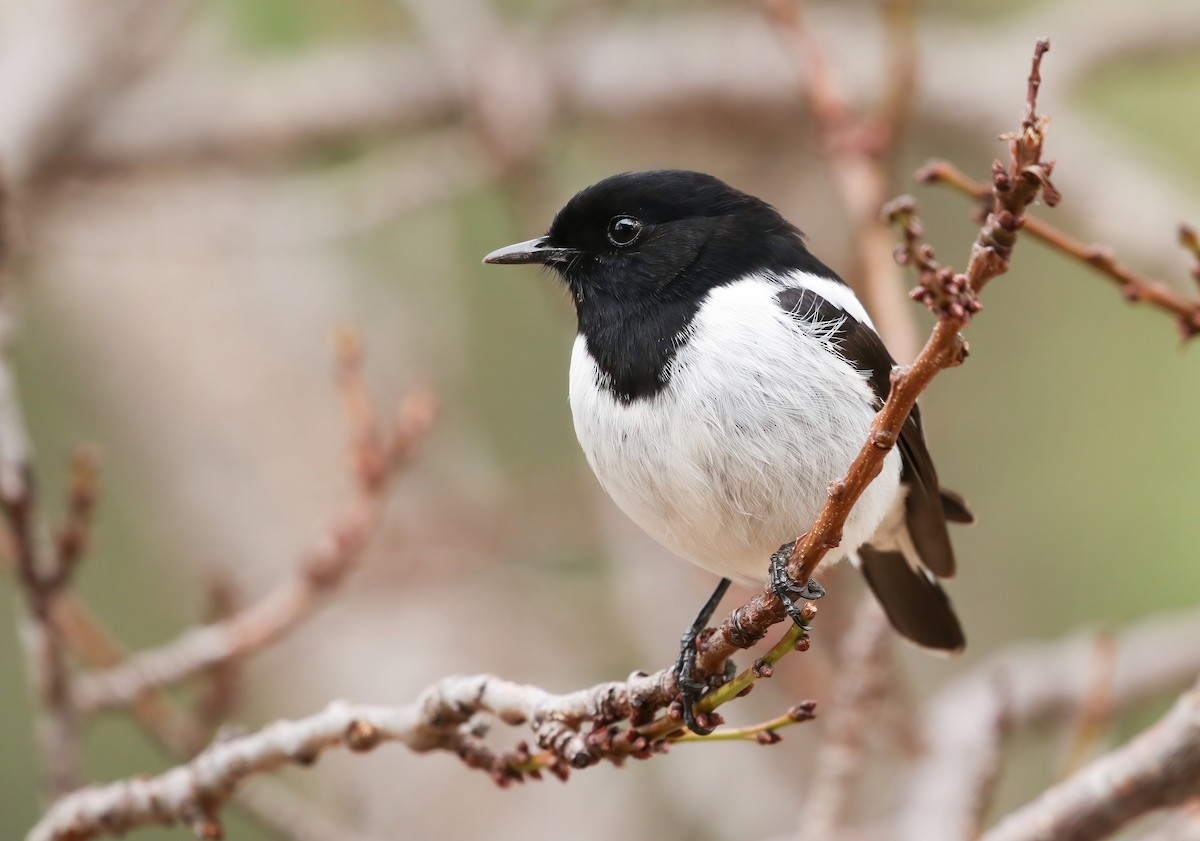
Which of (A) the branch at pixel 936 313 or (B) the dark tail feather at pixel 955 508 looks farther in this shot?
(B) the dark tail feather at pixel 955 508

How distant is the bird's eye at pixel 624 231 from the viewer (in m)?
2.63

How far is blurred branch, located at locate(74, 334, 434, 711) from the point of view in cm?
268

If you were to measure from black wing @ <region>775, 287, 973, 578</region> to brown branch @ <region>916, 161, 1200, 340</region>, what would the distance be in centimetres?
32

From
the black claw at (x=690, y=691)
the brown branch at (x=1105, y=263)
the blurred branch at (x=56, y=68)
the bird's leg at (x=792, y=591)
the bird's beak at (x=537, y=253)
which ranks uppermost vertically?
the blurred branch at (x=56, y=68)

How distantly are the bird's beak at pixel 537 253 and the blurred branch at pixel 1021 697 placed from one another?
1245mm

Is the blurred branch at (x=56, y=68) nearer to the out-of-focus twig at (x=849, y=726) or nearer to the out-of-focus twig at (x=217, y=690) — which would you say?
the out-of-focus twig at (x=217, y=690)

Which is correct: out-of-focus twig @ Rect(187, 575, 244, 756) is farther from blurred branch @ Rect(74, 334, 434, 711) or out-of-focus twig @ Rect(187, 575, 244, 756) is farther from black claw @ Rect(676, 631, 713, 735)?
black claw @ Rect(676, 631, 713, 735)

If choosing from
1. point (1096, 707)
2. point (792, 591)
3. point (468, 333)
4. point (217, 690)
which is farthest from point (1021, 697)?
point (468, 333)

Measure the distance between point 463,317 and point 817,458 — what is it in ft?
13.1

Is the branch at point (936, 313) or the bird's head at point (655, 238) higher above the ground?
the bird's head at point (655, 238)

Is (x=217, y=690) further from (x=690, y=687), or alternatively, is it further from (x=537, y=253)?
(x=690, y=687)

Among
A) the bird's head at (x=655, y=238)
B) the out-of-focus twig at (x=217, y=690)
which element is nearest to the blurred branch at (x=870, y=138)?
the bird's head at (x=655, y=238)

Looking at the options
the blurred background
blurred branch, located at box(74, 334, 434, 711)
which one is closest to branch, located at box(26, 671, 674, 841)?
blurred branch, located at box(74, 334, 434, 711)

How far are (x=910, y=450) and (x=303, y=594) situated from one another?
1.25 m
